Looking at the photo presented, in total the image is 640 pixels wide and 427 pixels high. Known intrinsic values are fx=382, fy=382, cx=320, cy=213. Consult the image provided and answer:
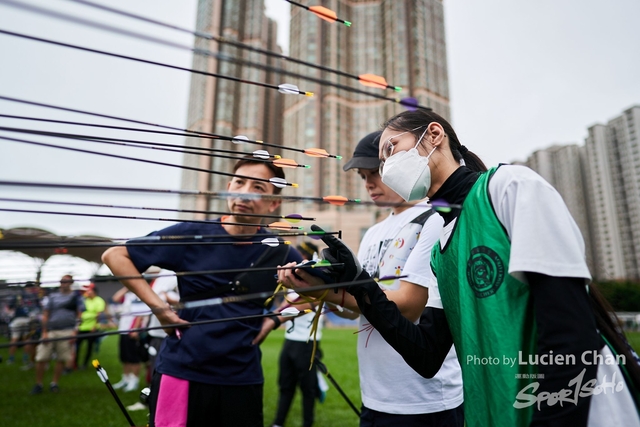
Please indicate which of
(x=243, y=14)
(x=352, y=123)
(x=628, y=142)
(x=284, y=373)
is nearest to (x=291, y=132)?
(x=352, y=123)

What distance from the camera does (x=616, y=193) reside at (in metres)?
39.7

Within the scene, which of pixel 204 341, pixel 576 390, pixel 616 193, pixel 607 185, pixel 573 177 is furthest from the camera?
pixel 573 177

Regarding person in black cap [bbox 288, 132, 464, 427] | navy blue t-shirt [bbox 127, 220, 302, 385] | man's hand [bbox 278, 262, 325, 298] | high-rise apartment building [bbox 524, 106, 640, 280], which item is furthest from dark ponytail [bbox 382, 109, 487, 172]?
high-rise apartment building [bbox 524, 106, 640, 280]

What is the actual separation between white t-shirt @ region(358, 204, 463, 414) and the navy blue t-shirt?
2.00 feet

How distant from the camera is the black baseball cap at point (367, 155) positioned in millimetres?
2113

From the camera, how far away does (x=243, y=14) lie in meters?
51.7

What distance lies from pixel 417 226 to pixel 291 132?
52.5 meters

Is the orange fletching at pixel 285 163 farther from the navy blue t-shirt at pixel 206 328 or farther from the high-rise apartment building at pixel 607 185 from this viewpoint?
the high-rise apartment building at pixel 607 185

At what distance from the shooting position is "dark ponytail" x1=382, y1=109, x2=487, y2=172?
1453 mm

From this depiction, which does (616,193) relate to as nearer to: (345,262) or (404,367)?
(404,367)

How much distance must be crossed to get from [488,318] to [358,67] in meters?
56.2

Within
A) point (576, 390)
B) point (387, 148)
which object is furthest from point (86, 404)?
point (576, 390)

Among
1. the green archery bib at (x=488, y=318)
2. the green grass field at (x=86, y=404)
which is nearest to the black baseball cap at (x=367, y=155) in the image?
the green archery bib at (x=488, y=318)

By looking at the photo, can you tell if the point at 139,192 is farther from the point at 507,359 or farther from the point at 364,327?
the point at 364,327
